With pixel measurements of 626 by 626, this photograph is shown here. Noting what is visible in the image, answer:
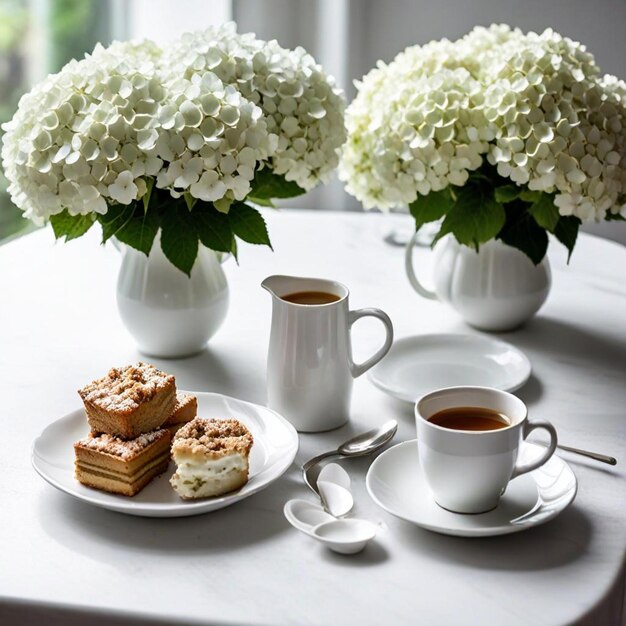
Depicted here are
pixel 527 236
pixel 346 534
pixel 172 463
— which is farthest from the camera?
pixel 527 236

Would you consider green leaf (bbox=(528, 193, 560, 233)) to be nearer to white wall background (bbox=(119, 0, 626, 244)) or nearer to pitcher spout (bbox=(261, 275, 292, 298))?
pitcher spout (bbox=(261, 275, 292, 298))

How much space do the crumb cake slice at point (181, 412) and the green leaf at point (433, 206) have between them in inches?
19.1

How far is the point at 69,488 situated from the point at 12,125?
498 mm

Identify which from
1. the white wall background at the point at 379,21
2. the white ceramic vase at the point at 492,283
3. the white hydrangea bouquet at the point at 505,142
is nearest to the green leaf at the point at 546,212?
the white hydrangea bouquet at the point at 505,142

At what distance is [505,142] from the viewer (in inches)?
51.2

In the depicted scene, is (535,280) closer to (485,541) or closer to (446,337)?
(446,337)

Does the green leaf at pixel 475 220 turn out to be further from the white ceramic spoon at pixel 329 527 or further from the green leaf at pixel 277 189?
the white ceramic spoon at pixel 329 527

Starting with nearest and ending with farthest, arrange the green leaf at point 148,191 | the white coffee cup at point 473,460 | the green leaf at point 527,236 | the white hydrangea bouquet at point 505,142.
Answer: the white coffee cup at point 473,460, the green leaf at point 148,191, the white hydrangea bouquet at point 505,142, the green leaf at point 527,236

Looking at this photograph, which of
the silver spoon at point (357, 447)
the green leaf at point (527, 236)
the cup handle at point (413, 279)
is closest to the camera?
the silver spoon at point (357, 447)

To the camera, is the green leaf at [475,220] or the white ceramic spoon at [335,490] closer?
the white ceramic spoon at [335,490]

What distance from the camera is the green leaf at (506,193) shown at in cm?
135

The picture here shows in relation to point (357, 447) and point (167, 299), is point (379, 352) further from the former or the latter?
point (167, 299)

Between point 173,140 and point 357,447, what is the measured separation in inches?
16.7

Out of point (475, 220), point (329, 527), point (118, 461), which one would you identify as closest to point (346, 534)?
point (329, 527)
